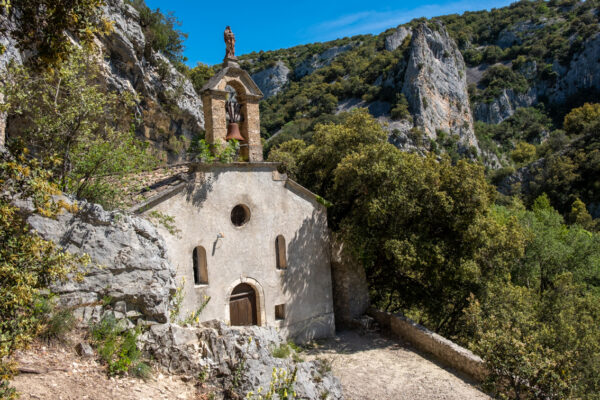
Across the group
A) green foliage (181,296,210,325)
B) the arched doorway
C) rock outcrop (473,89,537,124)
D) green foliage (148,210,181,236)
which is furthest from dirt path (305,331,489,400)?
rock outcrop (473,89,537,124)

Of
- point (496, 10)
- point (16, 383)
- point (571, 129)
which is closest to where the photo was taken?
point (16, 383)

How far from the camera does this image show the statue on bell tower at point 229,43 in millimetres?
13289

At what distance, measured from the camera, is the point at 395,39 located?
95500mm

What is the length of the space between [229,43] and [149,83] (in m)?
13.1

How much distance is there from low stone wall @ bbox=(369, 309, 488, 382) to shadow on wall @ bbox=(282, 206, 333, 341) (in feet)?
7.76

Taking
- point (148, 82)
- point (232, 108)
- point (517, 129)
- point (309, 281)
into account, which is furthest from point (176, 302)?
point (517, 129)

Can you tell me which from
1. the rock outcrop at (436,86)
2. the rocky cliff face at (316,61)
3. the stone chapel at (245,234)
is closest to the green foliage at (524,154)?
the rock outcrop at (436,86)

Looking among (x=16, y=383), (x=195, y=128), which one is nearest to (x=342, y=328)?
(x=16, y=383)

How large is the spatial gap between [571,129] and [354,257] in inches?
2682

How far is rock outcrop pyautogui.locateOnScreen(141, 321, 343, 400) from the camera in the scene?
8156 millimetres

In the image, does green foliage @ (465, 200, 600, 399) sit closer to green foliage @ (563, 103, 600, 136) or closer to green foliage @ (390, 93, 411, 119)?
green foliage @ (390, 93, 411, 119)

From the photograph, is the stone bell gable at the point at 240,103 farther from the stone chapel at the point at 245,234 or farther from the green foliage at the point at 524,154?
the green foliage at the point at 524,154

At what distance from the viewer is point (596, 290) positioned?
20.5m

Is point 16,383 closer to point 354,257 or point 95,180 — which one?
point 95,180
